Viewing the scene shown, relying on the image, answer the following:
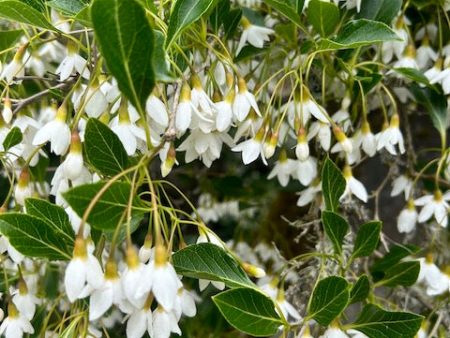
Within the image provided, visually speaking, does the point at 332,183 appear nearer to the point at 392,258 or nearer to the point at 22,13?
the point at 392,258

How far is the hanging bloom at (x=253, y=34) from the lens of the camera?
1257 mm

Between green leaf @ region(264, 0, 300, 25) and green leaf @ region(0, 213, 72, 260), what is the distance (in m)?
0.46

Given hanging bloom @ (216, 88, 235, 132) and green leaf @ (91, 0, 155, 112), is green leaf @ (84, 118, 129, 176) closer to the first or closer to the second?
green leaf @ (91, 0, 155, 112)

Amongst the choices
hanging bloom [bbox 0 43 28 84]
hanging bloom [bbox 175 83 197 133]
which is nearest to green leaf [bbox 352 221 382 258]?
hanging bloom [bbox 175 83 197 133]

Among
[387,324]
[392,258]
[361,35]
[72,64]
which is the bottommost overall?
[392,258]

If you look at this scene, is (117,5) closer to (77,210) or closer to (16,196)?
(77,210)

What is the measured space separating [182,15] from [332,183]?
1.17ft

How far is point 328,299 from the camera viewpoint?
936 mm

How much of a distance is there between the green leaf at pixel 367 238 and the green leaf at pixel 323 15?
1.03ft

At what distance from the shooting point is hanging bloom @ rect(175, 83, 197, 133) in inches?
34.7

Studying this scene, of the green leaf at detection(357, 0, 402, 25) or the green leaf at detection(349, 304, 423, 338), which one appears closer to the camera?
the green leaf at detection(349, 304, 423, 338)

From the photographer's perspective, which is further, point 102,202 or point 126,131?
point 126,131

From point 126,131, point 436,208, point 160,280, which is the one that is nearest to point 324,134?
point 436,208

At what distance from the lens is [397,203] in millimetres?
1813
